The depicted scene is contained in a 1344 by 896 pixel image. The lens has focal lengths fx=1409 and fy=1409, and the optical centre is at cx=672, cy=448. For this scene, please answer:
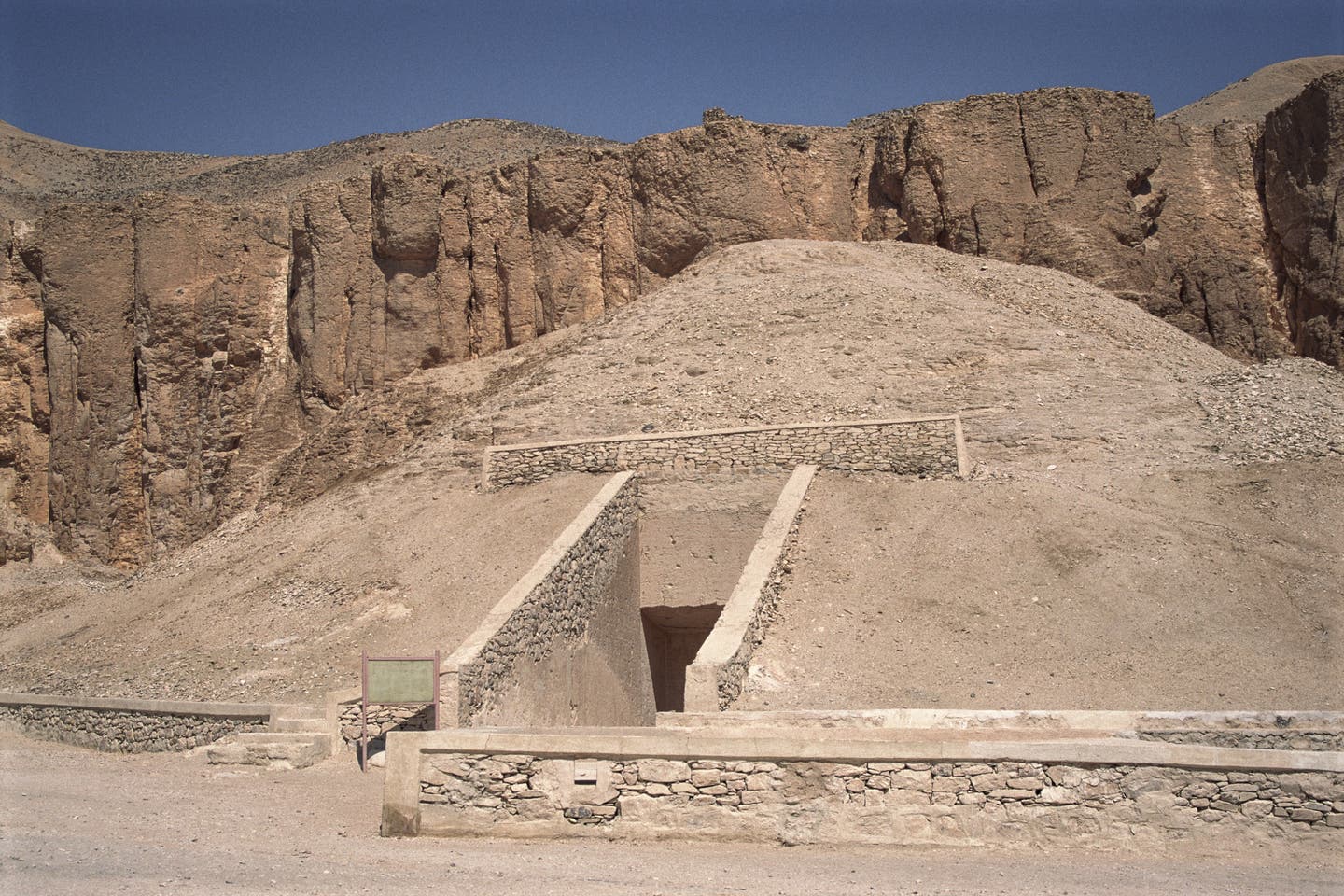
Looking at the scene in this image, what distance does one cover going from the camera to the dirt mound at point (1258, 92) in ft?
152

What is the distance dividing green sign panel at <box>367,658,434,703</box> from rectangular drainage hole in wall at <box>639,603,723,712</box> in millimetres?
4765

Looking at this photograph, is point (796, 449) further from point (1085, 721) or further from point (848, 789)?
point (848, 789)

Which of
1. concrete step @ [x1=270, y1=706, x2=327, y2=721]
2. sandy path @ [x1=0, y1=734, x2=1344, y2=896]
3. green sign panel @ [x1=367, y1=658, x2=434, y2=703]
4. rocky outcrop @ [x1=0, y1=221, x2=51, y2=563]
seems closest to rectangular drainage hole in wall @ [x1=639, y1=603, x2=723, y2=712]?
concrete step @ [x1=270, y1=706, x2=327, y2=721]

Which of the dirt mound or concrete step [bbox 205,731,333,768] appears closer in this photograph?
concrete step [bbox 205,731,333,768]

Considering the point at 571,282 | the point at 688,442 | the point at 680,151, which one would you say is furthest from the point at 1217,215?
the point at 688,442

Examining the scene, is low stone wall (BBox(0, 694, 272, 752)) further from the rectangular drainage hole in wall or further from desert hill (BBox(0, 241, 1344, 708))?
the rectangular drainage hole in wall

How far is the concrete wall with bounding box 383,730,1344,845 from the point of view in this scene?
7.30m

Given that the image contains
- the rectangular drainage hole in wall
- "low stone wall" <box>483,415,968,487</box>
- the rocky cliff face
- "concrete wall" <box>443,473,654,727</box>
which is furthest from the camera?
the rocky cliff face

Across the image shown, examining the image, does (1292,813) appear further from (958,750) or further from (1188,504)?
(1188,504)

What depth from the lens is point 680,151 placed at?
2516 centimetres

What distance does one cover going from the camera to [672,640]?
1588 centimetres

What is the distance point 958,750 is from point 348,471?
16.7 metres

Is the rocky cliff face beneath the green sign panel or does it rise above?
above

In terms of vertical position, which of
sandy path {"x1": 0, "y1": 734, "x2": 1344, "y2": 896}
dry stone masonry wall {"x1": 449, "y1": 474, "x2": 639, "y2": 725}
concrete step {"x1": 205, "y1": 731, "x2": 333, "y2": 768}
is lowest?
sandy path {"x1": 0, "y1": 734, "x2": 1344, "y2": 896}
